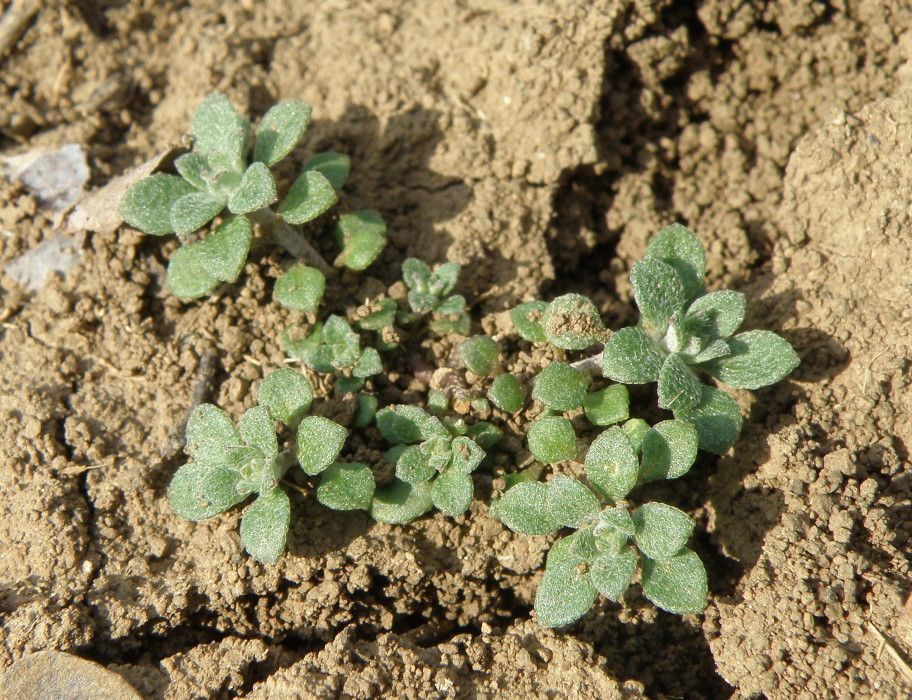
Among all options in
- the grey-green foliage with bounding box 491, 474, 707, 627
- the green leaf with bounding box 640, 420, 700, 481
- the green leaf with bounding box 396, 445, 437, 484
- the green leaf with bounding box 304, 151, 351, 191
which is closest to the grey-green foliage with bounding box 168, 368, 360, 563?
the green leaf with bounding box 396, 445, 437, 484

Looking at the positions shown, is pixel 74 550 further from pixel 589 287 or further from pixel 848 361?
pixel 848 361

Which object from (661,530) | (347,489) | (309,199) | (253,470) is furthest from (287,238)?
(661,530)

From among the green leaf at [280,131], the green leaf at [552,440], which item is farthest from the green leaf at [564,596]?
the green leaf at [280,131]

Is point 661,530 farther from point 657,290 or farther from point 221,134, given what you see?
point 221,134

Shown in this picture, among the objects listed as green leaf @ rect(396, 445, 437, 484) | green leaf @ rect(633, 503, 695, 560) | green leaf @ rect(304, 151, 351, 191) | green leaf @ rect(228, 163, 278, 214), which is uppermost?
green leaf @ rect(228, 163, 278, 214)

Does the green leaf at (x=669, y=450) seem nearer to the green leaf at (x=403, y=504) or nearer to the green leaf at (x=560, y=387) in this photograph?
the green leaf at (x=560, y=387)

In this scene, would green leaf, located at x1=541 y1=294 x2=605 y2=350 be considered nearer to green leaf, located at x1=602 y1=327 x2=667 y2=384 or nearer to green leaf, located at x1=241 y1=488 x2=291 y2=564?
green leaf, located at x1=602 y1=327 x2=667 y2=384
